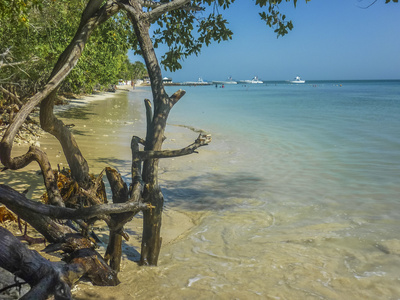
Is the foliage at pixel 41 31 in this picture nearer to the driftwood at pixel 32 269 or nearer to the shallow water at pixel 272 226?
the shallow water at pixel 272 226

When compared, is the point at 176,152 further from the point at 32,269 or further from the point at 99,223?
the point at 99,223

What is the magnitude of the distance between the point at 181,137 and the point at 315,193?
1047cm

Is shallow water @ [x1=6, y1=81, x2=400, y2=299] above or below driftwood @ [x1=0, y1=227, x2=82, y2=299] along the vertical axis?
below

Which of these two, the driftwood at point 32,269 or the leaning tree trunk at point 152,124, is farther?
the leaning tree trunk at point 152,124

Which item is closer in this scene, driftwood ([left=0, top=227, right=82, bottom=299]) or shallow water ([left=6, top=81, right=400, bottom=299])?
driftwood ([left=0, top=227, right=82, bottom=299])

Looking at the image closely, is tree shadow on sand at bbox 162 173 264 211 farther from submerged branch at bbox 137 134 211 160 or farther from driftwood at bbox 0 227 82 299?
driftwood at bbox 0 227 82 299

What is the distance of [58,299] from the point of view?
8.77ft

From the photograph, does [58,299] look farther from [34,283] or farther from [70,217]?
[70,217]

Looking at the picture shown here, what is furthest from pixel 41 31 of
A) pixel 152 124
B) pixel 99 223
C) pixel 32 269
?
pixel 32 269

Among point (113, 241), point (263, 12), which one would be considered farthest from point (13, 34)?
point (113, 241)

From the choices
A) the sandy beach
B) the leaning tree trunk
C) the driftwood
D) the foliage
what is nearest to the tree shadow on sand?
the sandy beach

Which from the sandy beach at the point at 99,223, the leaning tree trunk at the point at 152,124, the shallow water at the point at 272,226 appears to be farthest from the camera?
the shallow water at the point at 272,226

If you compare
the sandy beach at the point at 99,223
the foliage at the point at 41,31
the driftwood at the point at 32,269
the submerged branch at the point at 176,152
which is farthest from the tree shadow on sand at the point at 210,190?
the driftwood at the point at 32,269

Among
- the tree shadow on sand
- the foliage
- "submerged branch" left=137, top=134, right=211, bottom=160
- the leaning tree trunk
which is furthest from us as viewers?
the tree shadow on sand
